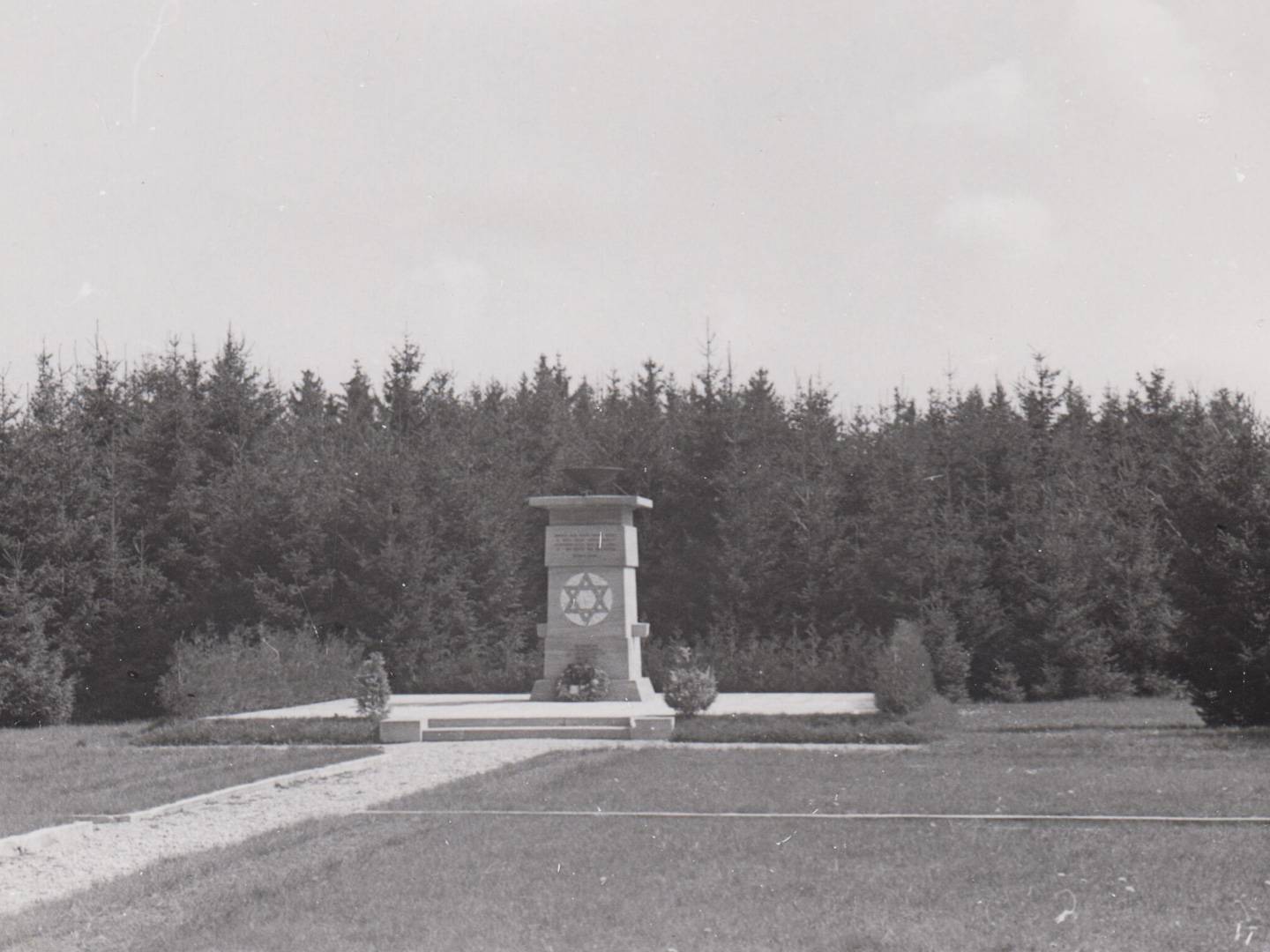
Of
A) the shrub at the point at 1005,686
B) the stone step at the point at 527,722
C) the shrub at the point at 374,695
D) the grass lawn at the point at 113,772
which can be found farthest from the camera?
the shrub at the point at 1005,686

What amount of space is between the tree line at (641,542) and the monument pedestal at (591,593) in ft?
12.3

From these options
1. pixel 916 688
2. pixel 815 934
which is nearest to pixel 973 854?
pixel 815 934

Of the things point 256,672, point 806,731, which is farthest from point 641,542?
point 806,731

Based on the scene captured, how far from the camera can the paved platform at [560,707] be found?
1652 cm

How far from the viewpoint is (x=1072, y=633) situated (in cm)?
2236

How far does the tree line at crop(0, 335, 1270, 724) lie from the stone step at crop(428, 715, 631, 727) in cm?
672

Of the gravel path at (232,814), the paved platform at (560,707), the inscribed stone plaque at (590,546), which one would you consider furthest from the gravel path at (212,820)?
the inscribed stone plaque at (590,546)

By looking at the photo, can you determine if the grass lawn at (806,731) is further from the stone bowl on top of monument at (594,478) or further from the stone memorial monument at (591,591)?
the stone bowl on top of monument at (594,478)

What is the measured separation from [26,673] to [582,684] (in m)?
8.90

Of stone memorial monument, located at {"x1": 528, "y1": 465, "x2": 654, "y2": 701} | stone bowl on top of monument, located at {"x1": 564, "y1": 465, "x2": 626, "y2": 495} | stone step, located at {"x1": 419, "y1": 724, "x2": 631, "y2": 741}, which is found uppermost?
stone bowl on top of monument, located at {"x1": 564, "y1": 465, "x2": 626, "y2": 495}

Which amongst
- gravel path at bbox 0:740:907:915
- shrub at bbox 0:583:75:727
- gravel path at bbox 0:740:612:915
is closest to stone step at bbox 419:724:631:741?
gravel path at bbox 0:740:907:915

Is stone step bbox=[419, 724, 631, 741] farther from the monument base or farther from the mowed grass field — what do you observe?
the mowed grass field

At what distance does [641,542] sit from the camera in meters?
26.5

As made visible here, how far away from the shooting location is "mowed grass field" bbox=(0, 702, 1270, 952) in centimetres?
596
